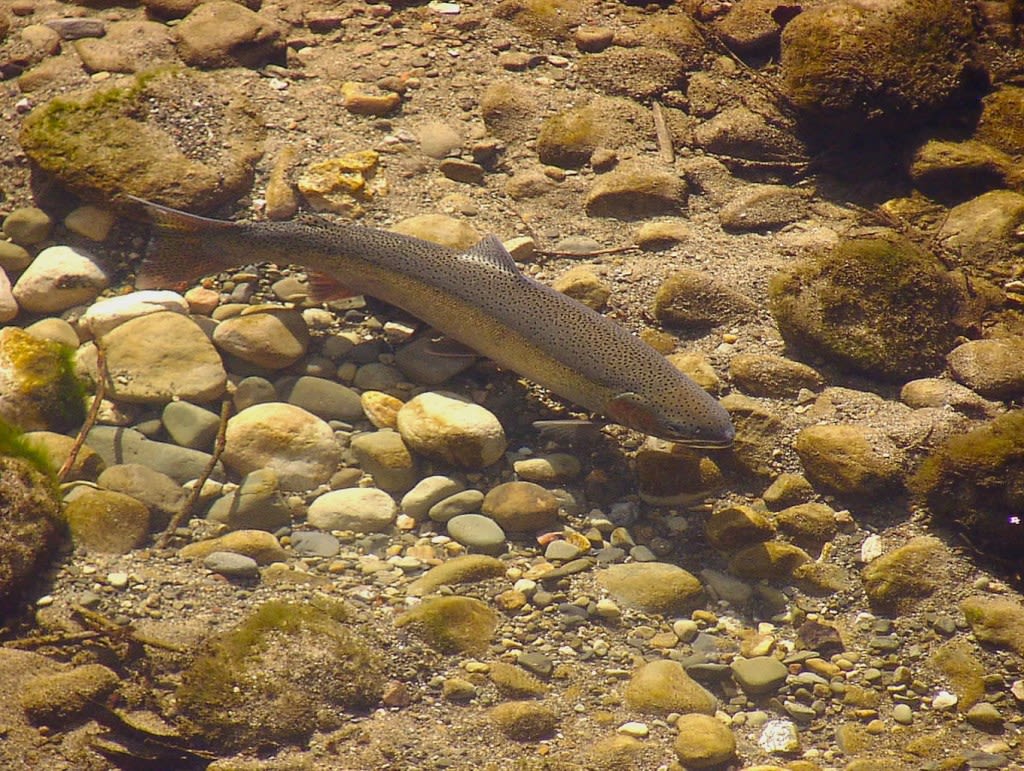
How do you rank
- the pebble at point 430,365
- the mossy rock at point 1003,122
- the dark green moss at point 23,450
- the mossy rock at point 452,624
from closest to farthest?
the mossy rock at point 452,624 < the dark green moss at point 23,450 < the pebble at point 430,365 < the mossy rock at point 1003,122

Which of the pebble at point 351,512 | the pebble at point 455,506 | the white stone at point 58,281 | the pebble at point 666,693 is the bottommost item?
the pebble at point 666,693

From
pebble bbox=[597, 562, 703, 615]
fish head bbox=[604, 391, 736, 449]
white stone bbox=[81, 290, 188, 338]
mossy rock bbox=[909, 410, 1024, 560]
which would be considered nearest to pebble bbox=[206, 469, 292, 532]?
white stone bbox=[81, 290, 188, 338]

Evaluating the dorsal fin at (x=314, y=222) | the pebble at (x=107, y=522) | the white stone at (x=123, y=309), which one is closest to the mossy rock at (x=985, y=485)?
the dorsal fin at (x=314, y=222)

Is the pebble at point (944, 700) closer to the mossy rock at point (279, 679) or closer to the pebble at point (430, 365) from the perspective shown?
the mossy rock at point (279, 679)

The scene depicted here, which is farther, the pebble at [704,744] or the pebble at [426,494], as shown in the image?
the pebble at [426,494]

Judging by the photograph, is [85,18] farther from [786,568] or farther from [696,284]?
[786,568]

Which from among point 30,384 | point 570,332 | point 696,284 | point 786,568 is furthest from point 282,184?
point 786,568
